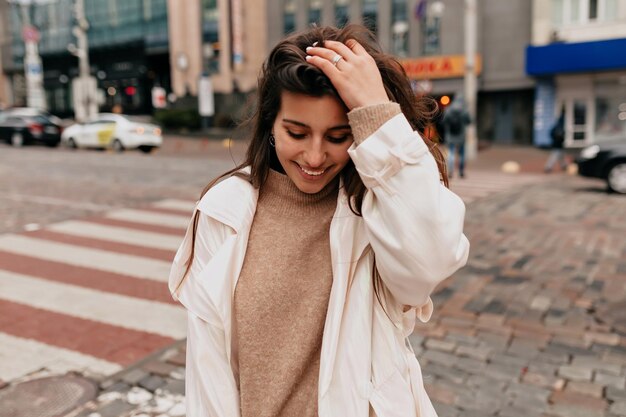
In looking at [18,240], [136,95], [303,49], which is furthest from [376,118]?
[136,95]

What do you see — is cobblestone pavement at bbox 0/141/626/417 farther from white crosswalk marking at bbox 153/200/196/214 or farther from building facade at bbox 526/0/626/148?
building facade at bbox 526/0/626/148

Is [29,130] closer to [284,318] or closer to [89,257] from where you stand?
[89,257]

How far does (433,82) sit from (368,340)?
2861cm

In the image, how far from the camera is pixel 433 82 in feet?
94.2

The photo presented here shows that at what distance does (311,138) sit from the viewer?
56.2 inches

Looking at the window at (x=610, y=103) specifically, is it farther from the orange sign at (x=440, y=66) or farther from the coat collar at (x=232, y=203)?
the coat collar at (x=232, y=203)

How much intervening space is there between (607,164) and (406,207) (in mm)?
11706

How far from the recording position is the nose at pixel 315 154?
1410 mm

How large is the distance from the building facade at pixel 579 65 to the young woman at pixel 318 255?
24023 millimetres

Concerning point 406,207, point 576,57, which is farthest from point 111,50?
point 406,207

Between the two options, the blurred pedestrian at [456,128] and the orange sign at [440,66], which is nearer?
the blurred pedestrian at [456,128]

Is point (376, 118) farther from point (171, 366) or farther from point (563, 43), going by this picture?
point (563, 43)

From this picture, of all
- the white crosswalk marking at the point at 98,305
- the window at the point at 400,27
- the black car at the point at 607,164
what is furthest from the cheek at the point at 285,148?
the window at the point at 400,27

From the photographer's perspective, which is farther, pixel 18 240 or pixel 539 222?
pixel 539 222
